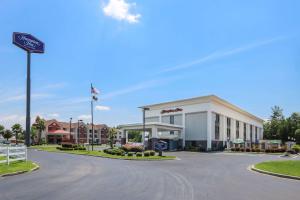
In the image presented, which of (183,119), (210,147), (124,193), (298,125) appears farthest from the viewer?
(298,125)

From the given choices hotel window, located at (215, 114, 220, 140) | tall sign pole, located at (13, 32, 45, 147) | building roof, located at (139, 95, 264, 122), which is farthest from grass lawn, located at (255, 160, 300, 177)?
hotel window, located at (215, 114, 220, 140)

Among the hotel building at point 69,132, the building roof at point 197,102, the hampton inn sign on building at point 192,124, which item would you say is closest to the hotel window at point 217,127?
the hampton inn sign on building at point 192,124

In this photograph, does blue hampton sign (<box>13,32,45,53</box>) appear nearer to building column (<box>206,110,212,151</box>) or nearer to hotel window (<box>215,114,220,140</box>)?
building column (<box>206,110,212,151</box>)

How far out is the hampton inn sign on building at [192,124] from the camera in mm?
70688

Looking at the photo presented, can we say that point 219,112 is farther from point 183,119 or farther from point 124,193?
point 124,193

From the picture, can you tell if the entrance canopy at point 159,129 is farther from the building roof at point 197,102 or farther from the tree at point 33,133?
the tree at point 33,133

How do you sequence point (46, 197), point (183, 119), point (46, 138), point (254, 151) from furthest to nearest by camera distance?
point (46, 138) → point (183, 119) → point (254, 151) → point (46, 197)

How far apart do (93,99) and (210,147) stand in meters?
33.4

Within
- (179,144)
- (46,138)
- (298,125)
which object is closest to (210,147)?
(179,144)

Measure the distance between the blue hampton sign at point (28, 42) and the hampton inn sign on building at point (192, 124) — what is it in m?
25.6

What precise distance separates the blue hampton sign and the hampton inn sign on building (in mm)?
25607

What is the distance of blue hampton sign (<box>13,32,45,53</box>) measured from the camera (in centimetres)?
5047

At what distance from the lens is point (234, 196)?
39.6 ft

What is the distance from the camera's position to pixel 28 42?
52031 millimetres
